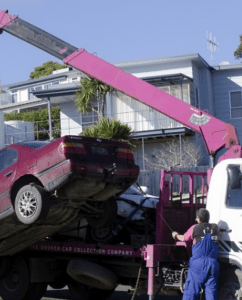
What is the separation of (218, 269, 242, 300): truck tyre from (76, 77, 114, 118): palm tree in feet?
62.1

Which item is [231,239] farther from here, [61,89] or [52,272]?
[61,89]

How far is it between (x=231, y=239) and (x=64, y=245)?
10.3ft

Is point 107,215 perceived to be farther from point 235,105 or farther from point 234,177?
point 235,105

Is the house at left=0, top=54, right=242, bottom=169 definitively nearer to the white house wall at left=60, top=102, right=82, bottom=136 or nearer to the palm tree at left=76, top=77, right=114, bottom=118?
the white house wall at left=60, top=102, right=82, bottom=136

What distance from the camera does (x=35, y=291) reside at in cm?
1085

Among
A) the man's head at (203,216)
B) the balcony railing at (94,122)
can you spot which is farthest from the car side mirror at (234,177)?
the balcony railing at (94,122)

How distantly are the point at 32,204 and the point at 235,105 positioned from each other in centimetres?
2450

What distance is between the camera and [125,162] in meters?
9.84

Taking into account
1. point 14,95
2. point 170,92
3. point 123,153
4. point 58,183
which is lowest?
point 58,183

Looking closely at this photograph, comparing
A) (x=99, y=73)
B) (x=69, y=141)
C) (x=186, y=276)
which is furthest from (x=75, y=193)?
(x=99, y=73)

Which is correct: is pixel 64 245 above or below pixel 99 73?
below

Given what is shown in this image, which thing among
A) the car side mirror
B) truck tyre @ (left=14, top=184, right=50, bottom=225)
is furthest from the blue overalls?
truck tyre @ (left=14, top=184, right=50, bottom=225)

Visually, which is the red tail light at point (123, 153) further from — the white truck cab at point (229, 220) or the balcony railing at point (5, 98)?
the balcony railing at point (5, 98)

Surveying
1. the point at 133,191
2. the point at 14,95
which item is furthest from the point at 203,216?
the point at 14,95
